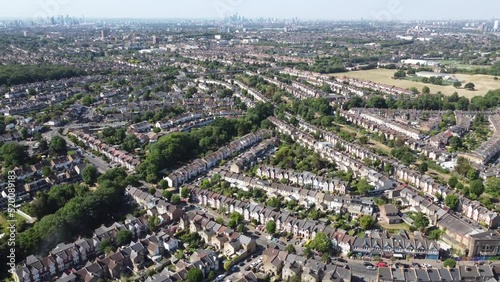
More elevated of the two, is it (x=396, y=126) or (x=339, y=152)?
(x=396, y=126)

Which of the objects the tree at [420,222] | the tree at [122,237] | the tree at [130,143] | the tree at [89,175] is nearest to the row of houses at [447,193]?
the tree at [420,222]

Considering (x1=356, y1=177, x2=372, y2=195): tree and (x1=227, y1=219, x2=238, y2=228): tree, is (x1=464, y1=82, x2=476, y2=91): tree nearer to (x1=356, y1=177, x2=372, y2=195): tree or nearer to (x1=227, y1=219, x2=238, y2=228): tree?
(x1=356, y1=177, x2=372, y2=195): tree

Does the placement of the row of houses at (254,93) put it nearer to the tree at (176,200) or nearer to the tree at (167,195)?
the tree at (167,195)

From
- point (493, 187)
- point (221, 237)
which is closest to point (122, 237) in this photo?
point (221, 237)

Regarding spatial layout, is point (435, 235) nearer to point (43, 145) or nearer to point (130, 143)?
point (130, 143)

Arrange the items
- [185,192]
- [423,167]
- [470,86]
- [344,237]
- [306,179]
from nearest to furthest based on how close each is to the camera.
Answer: [344,237]
[185,192]
[306,179]
[423,167]
[470,86]

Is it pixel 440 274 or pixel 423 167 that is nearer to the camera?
pixel 440 274

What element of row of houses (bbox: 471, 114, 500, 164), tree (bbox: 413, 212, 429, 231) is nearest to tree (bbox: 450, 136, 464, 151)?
row of houses (bbox: 471, 114, 500, 164)
